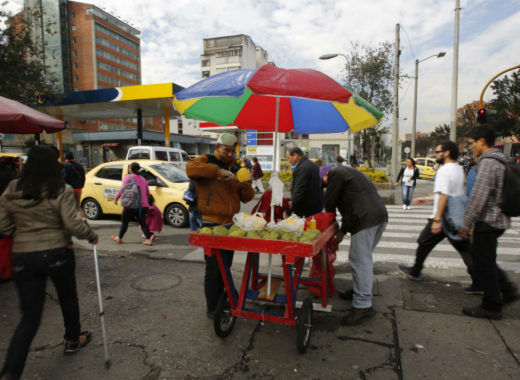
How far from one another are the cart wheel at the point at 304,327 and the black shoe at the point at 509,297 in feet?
7.49

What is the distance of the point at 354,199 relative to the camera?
11.1 ft

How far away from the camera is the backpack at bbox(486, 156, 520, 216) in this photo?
3031 mm

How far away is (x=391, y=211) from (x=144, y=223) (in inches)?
304

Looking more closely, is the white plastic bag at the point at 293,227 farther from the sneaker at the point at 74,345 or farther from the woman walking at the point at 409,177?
the woman walking at the point at 409,177

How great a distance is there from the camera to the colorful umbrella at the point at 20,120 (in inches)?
189

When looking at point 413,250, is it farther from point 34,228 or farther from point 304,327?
point 34,228

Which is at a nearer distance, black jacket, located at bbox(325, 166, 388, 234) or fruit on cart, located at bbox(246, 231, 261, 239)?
fruit on cart, located at bbox(246, 231, 261, 239)

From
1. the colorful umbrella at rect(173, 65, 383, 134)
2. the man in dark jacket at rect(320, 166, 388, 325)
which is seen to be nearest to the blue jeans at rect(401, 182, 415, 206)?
the colorful umbrella at rect(173, 65, 383, 134)

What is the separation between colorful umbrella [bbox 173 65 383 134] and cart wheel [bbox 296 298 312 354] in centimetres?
185

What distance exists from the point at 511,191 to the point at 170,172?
724 centimetres

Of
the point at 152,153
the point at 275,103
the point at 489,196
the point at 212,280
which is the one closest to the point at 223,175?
the point at 212,280

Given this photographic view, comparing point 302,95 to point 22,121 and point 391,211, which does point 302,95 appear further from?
point 391,211

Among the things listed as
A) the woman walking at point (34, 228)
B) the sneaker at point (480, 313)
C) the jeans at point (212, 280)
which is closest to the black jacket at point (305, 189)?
the jeans at point (212, 280)

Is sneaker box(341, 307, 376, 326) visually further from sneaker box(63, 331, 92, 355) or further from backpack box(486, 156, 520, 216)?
sneaker box(63, 331, 92, 355)
